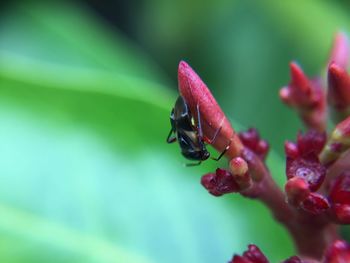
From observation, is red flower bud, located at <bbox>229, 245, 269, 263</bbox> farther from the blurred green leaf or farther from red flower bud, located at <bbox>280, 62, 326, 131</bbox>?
the blurred green leaf

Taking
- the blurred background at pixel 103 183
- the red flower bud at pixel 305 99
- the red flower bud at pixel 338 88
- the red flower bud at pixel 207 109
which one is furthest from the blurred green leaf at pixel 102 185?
the red flower bud at pixel 207 109

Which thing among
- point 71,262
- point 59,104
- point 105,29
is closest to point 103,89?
point 59,104

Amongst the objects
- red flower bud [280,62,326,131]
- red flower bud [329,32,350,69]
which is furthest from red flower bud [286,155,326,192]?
red flower bud [329,32,350,69]

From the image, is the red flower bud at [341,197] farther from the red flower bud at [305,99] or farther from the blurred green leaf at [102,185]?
the blurred green leaf at [102,185]

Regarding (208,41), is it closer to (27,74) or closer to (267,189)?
(27,74)

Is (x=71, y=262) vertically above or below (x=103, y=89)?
below

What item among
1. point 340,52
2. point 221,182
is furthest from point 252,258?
point 340,52

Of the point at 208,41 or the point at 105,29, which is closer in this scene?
the point at 208,41

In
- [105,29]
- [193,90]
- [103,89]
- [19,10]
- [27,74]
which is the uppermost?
[19,10]
